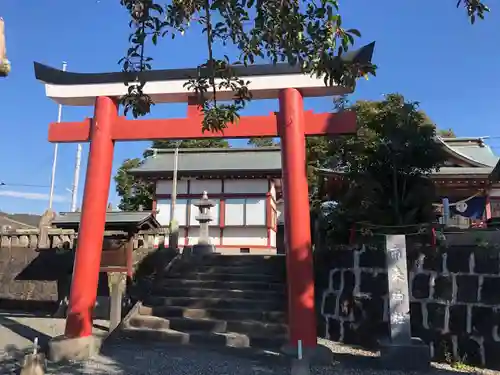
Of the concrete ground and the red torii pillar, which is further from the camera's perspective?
the red torii pillar

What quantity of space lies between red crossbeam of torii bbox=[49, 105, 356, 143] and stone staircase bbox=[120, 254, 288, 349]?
3.74 metres

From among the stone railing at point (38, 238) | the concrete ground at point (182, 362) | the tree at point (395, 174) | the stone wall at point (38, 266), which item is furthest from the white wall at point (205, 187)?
the concrete ground at point (182, 362)

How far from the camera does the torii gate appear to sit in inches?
289

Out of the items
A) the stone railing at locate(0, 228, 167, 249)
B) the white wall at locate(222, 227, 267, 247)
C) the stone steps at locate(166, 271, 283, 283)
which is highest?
the white wall at locate(222, 227, 267, 247)

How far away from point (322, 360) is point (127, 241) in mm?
6258

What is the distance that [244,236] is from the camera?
19.8 m

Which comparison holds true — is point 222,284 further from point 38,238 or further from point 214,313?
point 38,238

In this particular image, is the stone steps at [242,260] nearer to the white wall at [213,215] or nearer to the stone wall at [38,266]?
the stone wall at [38,266]

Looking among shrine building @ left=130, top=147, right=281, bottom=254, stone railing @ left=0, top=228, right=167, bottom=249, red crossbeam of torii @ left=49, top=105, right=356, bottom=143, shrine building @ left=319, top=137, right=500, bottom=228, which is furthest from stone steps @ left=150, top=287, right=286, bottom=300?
shrine building @ left=130, top=147, right=281, bottom=254

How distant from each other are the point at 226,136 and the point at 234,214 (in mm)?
12035

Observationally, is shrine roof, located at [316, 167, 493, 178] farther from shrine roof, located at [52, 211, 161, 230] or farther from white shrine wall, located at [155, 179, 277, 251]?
white shrine wall, located at [155, 179, 277, 251]

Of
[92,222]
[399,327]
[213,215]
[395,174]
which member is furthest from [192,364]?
[213,215]

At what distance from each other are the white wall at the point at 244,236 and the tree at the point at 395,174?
9.99m

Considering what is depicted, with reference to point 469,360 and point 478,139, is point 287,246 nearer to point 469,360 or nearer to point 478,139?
point 469,360
